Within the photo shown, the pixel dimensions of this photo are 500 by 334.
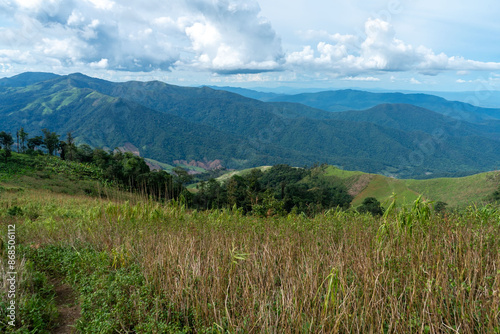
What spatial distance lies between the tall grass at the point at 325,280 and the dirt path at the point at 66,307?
0.23 m

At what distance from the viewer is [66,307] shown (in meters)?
3.49

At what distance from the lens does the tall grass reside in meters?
2.22

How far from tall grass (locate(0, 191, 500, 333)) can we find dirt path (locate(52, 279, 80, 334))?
23cm

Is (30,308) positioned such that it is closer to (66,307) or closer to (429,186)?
(66,307)

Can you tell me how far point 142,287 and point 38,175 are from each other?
40.0m

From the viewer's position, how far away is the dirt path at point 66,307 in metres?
3.09

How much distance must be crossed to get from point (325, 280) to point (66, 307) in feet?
10.2

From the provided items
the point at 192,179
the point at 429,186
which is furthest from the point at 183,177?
the point at 429,186

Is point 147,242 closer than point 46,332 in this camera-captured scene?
No

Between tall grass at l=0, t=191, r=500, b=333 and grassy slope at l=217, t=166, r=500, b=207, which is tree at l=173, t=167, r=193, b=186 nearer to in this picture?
grassy slope at l=217, t=166, r=500, b=207

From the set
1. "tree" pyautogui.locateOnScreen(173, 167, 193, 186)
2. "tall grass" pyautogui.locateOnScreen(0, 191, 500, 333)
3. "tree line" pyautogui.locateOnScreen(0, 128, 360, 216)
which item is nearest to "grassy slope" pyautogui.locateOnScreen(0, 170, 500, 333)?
"tall grass" pyautogui.locateOnScreen(0, 191, 500, 333)

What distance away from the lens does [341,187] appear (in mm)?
85312

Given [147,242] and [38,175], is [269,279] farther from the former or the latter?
[38,175]

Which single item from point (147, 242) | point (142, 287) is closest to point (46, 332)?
point (142, 287)
